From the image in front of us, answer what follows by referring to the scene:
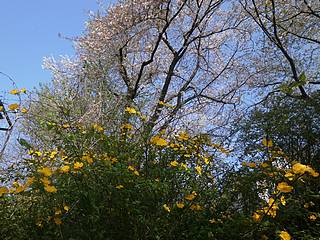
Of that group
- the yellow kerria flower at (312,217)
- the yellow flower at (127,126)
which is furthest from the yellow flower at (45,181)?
the yellow kerria flower at (312,217)

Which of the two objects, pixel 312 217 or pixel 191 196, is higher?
pixel 191 196

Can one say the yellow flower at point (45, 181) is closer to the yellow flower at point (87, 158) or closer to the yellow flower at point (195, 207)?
the yellow flower at point (87, 158)

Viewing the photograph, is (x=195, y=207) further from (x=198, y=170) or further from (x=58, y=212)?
(x=58, y=212)

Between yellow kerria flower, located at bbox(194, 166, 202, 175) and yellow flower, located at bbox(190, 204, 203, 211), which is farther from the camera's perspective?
yellow kerria flower, located at bbox(194, 166, 202, 175)

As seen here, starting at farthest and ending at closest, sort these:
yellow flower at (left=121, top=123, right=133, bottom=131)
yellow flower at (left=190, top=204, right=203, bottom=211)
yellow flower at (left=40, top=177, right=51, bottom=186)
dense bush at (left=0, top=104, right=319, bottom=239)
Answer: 1. yellow flower at (left=121, top=123, right=133, bottom=131)
2. yellow flower at (left=190, top=204, right=203, bottom=211)
3. dense bush at (left=0, top=104, right=319, bottom=239)
4. yellow flower at (left=40, top=177, right=51, bottom=186)

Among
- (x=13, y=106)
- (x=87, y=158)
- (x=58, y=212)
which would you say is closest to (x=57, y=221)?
(x=58, y=212)

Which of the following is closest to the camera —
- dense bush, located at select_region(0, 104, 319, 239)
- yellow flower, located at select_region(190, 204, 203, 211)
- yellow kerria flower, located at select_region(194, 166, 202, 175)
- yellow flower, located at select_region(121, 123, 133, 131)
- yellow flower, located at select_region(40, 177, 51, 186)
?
yellow flower, located at select_region(40, 177, 51, 186)

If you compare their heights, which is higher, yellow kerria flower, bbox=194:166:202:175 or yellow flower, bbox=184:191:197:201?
yellow kerria flower, bbox=194:166:202:175

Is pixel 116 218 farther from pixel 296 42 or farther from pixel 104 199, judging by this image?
pixel 296 42

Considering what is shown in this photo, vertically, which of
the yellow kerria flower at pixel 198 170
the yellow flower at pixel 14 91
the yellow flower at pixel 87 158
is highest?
the yellow flower at pixel 14 91

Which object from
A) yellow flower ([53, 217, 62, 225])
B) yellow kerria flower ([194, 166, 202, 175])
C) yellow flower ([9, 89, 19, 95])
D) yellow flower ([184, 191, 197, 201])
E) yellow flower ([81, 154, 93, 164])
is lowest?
yellow flower ([53, 217, 62, 225])

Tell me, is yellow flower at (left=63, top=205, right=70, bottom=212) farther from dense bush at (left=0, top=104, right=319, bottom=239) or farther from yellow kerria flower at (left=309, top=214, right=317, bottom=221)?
yellow kerria flower at (left=309, top=214, right=317, bottom=221)

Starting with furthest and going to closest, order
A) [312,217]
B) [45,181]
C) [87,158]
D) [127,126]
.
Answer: [127,126], [312,217], [87,158], [45,181]

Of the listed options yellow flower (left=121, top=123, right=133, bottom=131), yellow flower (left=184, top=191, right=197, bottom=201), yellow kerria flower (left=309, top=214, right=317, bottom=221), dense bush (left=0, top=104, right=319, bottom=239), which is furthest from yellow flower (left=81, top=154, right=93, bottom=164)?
yellow kerria flower (left=309, top=214, right=317, bottom=221)
